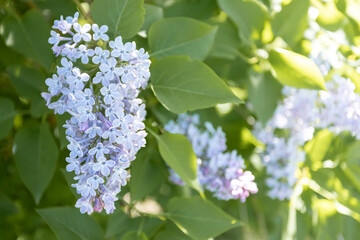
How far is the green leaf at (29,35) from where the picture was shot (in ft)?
3.01

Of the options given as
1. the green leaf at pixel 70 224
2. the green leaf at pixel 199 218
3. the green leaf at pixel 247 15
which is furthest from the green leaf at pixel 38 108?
the green leaf at pixel 247 15

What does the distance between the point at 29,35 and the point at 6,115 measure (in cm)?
17

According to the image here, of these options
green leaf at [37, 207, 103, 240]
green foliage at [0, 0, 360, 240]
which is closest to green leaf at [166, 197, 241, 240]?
green foliage at [0, 0, 360, 240]

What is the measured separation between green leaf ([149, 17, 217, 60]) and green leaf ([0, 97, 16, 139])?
1.17 ft

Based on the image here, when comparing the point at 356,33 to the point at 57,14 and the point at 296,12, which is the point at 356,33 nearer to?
the point at 296,12

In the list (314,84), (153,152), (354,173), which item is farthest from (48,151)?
(354,173)

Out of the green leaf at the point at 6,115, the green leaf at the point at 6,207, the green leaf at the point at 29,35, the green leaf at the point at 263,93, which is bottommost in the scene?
the green leaf at the point at 6,207

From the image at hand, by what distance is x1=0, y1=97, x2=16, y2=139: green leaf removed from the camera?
3.05 feet

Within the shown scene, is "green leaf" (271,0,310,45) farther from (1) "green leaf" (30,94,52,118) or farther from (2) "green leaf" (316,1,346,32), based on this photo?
(1) "green leaf" (30,94,52,118)

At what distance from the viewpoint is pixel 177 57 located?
710 millimetres

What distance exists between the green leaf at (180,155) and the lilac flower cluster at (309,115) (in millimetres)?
300

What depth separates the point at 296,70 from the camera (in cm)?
80

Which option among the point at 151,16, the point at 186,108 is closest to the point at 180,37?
the point at 151,16

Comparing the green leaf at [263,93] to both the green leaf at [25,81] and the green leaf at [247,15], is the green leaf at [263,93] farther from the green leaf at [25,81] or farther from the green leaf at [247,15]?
the green leaf at [25,81]
